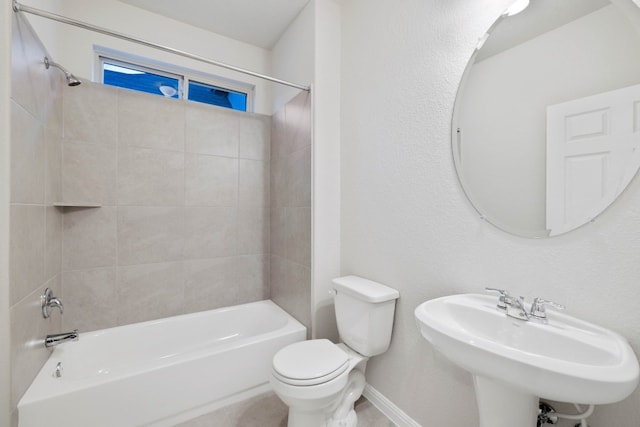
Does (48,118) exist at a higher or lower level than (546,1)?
lower

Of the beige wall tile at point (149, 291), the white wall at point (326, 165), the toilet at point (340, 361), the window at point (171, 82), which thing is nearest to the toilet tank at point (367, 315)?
the toilet at point (340, 361)

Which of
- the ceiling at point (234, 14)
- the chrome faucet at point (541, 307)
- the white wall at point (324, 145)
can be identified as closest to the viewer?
the chrome faucet at point (541, 307)

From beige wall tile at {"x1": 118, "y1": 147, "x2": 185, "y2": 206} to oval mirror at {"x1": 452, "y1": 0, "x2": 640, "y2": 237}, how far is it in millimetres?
1893

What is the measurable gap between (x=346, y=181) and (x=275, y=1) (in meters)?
1.36

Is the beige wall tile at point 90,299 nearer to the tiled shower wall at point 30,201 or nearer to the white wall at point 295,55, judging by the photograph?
the tiled shower wall at point 30,201

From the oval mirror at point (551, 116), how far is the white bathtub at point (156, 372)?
1476 millimetres

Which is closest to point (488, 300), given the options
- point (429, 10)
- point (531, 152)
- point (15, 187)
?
point (531, 152)

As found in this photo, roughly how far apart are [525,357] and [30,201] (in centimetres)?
199

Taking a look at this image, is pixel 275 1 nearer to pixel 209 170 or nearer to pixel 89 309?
pixel 209 170

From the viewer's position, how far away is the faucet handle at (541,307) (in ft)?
2.91

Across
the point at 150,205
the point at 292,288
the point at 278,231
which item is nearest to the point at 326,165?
the point at 278,231

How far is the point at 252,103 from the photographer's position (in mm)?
2529

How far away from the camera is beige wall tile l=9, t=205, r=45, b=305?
42.9 inches

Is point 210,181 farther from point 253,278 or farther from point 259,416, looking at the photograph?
point 259,416
